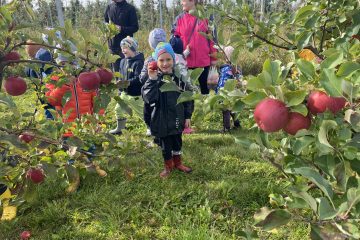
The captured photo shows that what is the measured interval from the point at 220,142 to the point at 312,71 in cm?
270

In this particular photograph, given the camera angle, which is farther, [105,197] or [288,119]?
[105,197]

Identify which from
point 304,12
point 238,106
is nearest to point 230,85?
point 238,106

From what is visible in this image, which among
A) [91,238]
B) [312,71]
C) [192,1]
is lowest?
[91,238]

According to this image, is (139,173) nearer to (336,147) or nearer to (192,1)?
(192,1)

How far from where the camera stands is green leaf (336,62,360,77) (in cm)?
72

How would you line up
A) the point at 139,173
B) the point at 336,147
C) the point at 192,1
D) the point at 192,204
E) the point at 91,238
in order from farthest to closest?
1. the point at 192,1
2. the point at 139,173
3. the point at 192,204
4. the point at 91,238
5. the point at 336,147

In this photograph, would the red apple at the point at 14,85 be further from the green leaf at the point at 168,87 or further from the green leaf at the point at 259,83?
the green leaf at the point at 259,83

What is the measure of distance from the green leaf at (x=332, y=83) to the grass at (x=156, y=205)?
1.48 m

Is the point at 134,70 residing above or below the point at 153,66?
below

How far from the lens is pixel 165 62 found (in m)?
2.60

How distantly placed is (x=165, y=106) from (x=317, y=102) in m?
1.97

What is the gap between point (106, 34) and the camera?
117 centimetres

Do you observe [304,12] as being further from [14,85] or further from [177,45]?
[177,45]

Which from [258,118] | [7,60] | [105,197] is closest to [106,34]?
[7,60]
